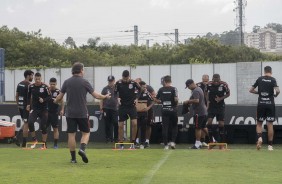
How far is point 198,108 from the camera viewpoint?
51.2 feet

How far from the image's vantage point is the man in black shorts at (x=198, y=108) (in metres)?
15.5

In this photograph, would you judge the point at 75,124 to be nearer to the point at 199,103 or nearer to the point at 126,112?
the point at 126,112

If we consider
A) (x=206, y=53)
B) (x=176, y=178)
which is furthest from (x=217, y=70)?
(x=176, y=178)

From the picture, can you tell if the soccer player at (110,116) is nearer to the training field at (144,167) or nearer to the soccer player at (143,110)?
the soccer player at (143,110)

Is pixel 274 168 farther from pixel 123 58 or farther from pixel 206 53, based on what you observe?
pixel 123 58

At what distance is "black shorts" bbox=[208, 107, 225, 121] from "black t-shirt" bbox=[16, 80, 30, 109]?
475cm

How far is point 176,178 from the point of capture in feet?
30.5

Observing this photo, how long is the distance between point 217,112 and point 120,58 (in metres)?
51.6

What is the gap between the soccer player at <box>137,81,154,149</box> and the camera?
16078 mm

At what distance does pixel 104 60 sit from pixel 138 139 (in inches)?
1979

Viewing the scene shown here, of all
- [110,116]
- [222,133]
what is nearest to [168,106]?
[222,133]

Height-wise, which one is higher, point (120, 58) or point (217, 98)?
point (120, 58)

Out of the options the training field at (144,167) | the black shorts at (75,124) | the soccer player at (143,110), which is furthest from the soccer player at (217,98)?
the black shorts at (75,124)

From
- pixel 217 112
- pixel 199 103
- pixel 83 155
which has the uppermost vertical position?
pixel 199 103
